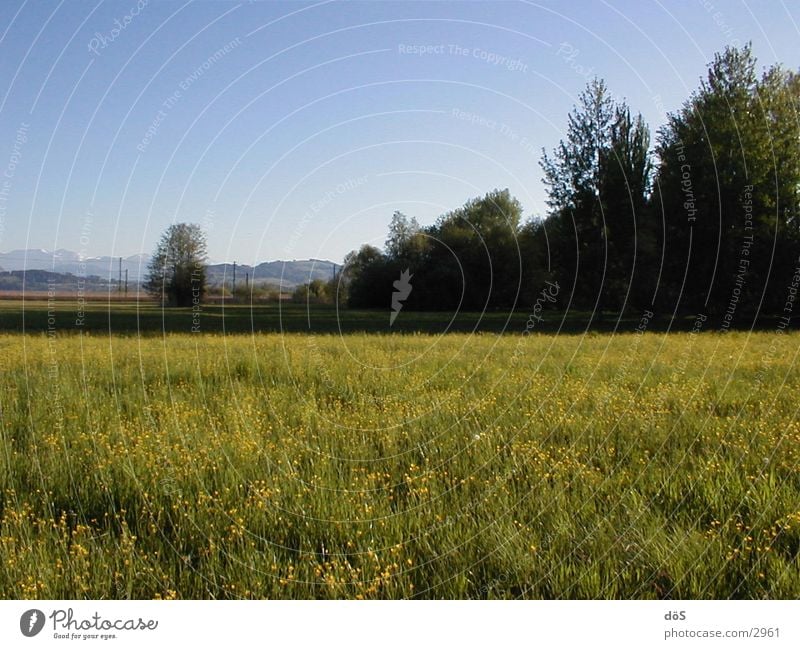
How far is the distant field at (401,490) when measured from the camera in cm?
385

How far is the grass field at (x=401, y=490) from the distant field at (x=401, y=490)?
0.06 ft

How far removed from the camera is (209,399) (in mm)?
8070

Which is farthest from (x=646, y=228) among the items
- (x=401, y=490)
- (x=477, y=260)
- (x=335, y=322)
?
(x=401, y=490)

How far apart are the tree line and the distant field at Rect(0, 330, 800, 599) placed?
4.88 meters

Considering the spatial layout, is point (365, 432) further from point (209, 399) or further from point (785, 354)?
point (785, 354)

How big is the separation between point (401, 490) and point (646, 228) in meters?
17.7

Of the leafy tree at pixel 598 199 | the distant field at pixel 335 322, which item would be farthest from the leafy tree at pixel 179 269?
the leafy tree at pixel 598 199

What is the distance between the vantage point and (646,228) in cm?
2036

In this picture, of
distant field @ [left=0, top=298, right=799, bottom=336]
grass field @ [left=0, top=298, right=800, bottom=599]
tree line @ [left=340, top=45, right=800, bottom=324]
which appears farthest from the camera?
distant field @ [left=0, top=298, right=799, bottom=336]

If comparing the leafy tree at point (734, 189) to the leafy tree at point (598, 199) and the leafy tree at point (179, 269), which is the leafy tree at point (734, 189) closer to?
the leafy tree at point (598, 199)

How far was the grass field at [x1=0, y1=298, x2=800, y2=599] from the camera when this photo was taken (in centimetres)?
385

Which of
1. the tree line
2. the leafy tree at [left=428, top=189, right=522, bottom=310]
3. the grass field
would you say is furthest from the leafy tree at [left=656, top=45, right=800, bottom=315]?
the grass field

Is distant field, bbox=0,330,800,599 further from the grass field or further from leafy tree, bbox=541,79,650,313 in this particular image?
leafy tree, bbox=541,79,650,313
